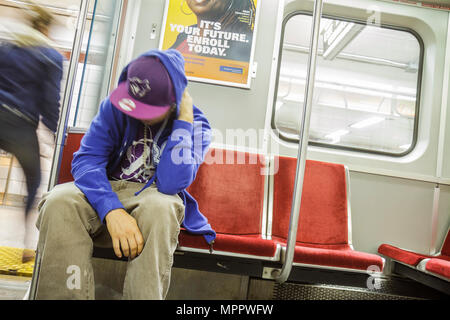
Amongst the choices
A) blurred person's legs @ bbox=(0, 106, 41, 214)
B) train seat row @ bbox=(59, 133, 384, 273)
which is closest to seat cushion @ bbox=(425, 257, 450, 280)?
train seat row @ bbox=(59, 133, 384, 273)

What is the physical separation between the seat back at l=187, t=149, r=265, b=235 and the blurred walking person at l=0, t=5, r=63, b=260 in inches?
43.3

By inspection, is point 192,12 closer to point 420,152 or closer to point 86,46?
point 86,46

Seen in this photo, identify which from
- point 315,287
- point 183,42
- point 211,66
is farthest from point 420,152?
point 183,42

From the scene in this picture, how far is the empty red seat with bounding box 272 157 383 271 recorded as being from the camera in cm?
240

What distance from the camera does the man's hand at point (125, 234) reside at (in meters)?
1.06

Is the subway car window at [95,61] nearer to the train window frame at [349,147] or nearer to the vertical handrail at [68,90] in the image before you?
the vertical handrail at [68,90]

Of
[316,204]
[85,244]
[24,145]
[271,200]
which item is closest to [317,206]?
[316,204]

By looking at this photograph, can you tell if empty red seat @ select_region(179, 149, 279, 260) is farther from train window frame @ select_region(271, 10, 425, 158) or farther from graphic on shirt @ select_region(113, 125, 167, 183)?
graphic on shirt @ select_region(113, 125, 167, 183)

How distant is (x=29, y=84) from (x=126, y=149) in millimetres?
988

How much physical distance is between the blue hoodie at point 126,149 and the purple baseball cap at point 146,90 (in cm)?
3

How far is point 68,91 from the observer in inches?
58.6

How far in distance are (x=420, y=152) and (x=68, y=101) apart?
9.44 ft

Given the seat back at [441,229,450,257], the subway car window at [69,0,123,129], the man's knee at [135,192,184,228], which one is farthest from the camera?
the seat back at [441,229,450,257]

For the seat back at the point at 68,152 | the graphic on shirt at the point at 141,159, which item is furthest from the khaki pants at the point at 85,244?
the seat back at the point at 68,152
